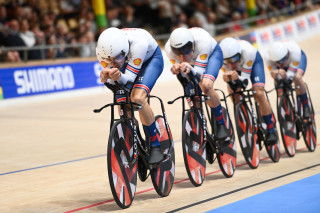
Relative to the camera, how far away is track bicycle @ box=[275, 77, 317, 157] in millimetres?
6262

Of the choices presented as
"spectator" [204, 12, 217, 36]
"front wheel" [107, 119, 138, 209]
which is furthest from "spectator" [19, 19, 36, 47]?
"front wheel" [107, 119, 138, 209]

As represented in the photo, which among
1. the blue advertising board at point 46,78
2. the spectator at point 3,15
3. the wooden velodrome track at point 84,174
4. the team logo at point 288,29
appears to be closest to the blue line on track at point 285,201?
the wooden velodrome track at point 84,174

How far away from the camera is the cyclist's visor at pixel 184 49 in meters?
4.88

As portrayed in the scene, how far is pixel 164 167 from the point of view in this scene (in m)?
4.59

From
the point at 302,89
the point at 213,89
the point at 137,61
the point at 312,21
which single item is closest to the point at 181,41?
the point at 213,89

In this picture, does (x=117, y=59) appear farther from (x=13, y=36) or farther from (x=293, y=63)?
(x=13, y=36)

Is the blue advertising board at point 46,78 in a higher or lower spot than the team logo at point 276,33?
lower

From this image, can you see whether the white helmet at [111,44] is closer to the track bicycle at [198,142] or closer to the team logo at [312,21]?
the track bicycle at [198,142]

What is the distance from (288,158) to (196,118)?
170 centimetres

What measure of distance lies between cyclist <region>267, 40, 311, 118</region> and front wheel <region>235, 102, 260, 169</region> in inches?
32.5

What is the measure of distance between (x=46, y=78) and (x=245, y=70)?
8.05 m

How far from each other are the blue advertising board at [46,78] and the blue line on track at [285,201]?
886 centimetres

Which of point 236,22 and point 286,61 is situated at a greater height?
point 236,22

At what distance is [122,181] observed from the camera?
4070mm
